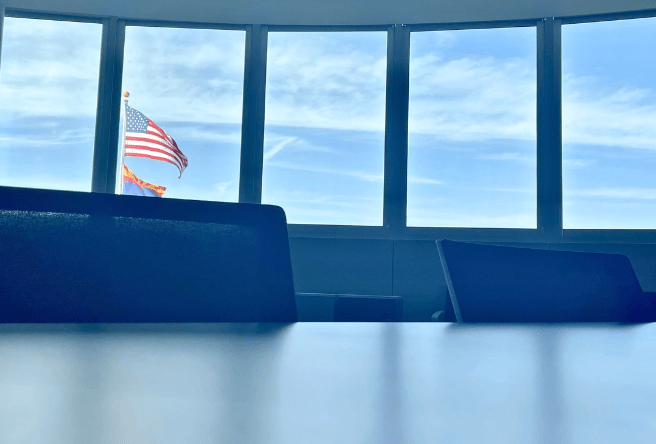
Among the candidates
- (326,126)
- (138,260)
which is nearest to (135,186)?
(326,126)

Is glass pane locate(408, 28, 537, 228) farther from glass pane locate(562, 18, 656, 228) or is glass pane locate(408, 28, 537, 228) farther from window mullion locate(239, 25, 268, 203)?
window mullion locate(239, 25, 268, 203)

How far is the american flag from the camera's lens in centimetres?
429

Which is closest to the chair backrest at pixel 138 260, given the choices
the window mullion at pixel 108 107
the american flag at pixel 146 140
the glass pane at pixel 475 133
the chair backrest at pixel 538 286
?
the chair backrest at pixel 538 286

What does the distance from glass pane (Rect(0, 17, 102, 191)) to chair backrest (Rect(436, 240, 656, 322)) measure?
3.98 m

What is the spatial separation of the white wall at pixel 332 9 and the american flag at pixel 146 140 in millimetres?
788

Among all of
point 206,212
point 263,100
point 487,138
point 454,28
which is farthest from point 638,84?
point 206,212

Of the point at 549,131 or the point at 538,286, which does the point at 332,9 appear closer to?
the point at 549,131

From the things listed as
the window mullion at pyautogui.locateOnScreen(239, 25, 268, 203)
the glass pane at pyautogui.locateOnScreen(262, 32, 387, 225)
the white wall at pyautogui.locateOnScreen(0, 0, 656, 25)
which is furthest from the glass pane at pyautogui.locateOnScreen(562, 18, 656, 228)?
the window mullion at pyautogui.locateOnScreen(239, 25, 268, 203)

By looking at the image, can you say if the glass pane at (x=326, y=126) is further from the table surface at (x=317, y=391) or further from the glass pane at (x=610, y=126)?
the table surface at (x=317, y=391)

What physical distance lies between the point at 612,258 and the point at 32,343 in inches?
46.6

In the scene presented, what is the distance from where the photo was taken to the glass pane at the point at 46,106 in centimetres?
439

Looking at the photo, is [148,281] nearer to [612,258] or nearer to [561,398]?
[561,398]

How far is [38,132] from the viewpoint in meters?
4.44

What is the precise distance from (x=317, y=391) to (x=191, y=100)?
4605mm
